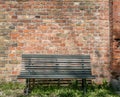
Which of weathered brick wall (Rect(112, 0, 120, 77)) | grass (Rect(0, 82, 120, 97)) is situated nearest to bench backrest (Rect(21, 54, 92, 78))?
→ grass (Rect(0, 82, 120, 97))

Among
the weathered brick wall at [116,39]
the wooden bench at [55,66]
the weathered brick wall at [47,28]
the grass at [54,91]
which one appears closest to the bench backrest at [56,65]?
the wooden bench at [55,66]

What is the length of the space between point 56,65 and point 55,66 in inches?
2.5

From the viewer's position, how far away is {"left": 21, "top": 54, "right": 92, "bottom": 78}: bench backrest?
21.1ft

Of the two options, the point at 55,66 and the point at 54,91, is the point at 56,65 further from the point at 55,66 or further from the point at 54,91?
the point at 54,91

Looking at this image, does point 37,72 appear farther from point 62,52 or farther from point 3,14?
point 3,14

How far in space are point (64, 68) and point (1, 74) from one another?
5.46 ft

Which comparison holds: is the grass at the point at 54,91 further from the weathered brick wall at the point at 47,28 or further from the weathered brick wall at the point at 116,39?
the weathered brick wall at the point at 116,39

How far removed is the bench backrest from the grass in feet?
1.39

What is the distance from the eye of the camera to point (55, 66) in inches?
265

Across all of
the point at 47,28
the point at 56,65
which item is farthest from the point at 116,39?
the point at 47,28

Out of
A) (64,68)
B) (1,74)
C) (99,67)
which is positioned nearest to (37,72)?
(64,68)

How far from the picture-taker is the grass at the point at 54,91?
245 inches

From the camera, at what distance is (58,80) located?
7.03 m

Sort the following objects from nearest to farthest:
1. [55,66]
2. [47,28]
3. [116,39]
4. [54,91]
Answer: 1. [54,91]
2. [55,66]
3. [116,39]
4. [47,28]
